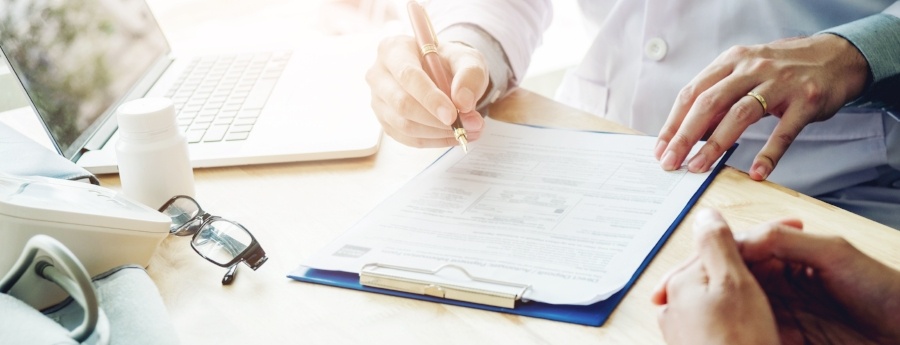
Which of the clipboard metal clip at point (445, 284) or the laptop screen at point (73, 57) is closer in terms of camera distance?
the clipboard metal clip at point (445, 284)

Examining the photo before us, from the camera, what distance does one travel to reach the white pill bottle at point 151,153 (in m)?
0.69

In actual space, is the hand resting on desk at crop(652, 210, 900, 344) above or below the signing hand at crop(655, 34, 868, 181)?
above

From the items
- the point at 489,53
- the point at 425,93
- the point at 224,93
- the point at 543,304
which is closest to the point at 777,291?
the point at 543,304

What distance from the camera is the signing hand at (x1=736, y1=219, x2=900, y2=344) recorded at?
1.63 ft

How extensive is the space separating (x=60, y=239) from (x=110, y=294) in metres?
0.06

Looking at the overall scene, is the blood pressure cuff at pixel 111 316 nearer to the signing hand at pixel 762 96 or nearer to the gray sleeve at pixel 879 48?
the signing hand at pixel 762 96

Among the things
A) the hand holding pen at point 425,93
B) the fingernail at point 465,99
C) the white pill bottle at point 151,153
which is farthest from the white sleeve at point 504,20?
the white pill bottle at point 151,153

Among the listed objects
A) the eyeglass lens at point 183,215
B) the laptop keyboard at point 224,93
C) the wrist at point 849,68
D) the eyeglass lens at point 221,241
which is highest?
the wrist at point 849,68

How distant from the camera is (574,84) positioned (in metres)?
1.24

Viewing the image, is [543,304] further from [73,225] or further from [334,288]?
[73,225]

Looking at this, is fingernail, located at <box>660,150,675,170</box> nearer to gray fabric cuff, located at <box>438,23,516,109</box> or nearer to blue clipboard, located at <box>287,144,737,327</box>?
blue clipboard, located at <box>287,144,737,327</box>

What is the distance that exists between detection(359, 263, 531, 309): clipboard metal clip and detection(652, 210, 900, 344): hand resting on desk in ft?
0.38

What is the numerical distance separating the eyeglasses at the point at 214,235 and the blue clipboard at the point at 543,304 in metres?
0.05

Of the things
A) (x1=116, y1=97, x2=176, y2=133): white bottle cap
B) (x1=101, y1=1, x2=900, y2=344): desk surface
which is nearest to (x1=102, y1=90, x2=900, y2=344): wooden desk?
(x1=101, y1=1, x2=900, y2=344): desk surface
